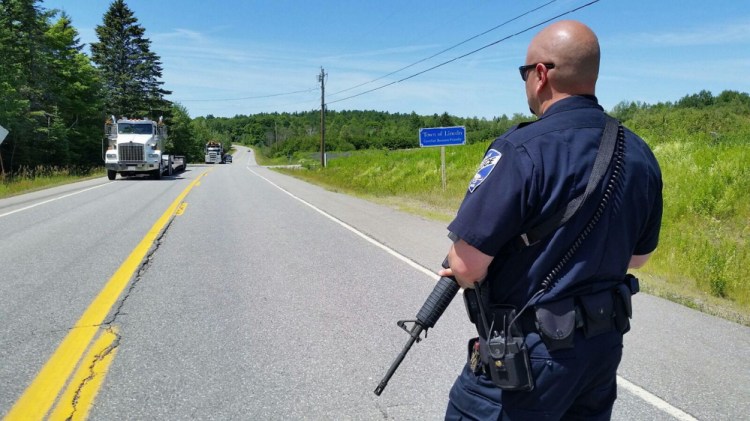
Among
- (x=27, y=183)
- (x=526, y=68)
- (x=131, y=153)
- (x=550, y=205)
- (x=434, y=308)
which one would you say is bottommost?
(x=27, y=183)

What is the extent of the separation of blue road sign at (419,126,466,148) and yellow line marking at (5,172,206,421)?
13.5 meters

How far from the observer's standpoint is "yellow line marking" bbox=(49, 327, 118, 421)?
3254 mm

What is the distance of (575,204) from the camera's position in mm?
1675

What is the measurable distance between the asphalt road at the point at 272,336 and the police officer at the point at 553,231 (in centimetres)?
163

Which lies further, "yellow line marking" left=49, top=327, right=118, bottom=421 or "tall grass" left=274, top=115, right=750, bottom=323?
"tall grass" left=274, top=115, right=750, bottom=323

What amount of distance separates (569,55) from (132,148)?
29.5 meters

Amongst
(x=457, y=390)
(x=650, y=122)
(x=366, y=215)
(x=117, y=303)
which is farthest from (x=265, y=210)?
(x=650, y=122)

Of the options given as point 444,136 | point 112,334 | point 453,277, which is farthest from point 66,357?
point 444,136

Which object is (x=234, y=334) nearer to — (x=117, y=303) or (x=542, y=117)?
(x=117, y=303)

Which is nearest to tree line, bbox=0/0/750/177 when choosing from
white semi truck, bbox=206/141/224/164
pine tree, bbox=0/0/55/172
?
pine tree, bbox=0/0/55/172

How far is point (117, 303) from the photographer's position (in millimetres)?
5527

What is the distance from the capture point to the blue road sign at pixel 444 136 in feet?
62.0

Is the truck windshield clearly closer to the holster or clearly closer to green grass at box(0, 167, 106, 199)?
green grass at box(0, 167, 106, 199)

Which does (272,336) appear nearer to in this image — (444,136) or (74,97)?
(444,136)
